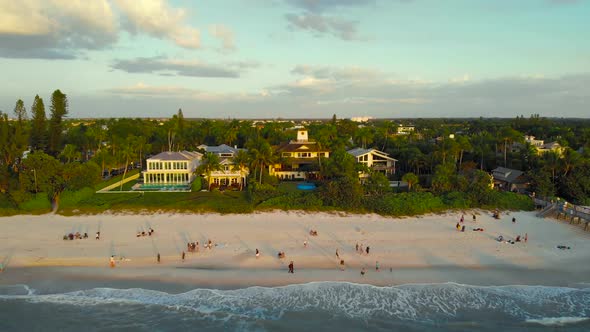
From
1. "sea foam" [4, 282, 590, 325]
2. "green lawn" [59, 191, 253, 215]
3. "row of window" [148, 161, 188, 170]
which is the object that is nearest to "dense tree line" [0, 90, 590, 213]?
"green lawn" [59, 191, 253, 215]

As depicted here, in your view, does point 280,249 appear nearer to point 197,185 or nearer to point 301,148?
point 197,185

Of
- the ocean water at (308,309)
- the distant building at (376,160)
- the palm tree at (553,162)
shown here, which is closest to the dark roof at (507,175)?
the palm tree at (553,162)

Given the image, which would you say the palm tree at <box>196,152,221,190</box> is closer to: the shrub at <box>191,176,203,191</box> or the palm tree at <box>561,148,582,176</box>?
the shrub at <box>191,176,203,191</box>

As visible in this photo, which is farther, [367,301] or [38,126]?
[38,126]

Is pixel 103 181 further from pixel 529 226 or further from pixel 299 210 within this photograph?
pixel 529 226

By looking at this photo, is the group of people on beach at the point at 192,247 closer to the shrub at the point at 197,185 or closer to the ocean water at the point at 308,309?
the ocean water at the point at 308,309

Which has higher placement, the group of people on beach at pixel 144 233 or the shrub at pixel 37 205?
the shrub at pixel 37 205

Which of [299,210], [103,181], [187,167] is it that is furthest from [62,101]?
[299,210]

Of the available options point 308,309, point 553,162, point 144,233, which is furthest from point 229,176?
point 553,162
